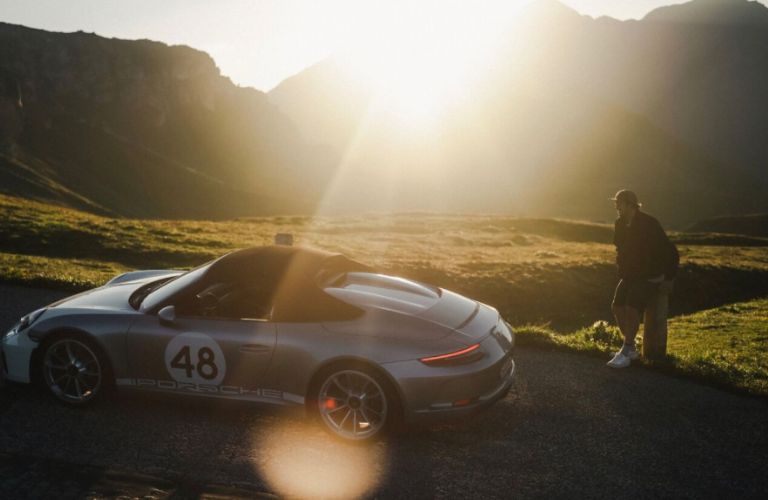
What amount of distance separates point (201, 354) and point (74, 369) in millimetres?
1435

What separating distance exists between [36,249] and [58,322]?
64.1 feet

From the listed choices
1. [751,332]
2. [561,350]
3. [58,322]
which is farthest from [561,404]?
[751,332]

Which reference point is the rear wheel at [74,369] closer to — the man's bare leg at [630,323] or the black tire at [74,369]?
the black tire at [74,369]

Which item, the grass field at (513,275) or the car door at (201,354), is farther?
the grass field at (513,275)

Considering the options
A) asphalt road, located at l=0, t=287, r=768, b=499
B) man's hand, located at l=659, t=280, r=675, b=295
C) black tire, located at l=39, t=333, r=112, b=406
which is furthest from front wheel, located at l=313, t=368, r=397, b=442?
man's hand, located at l=659, t=280, r=675, b=295

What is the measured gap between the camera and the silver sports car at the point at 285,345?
5.38 m

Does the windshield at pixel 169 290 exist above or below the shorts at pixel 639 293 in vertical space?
above

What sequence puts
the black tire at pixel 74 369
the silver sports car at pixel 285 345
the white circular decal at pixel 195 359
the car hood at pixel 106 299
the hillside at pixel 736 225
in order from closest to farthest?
1. the silver sports car at pixel 285 345
2. the white circular decal at pixel 195 359
3. the black tire at pixel 74 369
4. the car hood at pixel 106 299
5. the hillside at pixel 736 225

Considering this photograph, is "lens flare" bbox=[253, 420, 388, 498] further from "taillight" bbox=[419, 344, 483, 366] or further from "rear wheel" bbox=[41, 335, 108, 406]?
"rear wheel" bbox=[41, 335, 108, 406]

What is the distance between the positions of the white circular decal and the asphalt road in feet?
0.95

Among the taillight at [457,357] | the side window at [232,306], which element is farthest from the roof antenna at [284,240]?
the taillight at [457,357]

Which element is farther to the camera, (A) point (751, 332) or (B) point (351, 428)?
(A) point (751, 332)

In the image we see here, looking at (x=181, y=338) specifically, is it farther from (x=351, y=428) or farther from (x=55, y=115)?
(x=55, y=115)

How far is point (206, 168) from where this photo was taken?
19688 centimetres
